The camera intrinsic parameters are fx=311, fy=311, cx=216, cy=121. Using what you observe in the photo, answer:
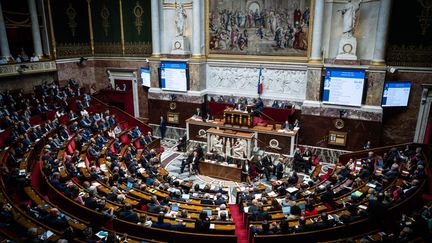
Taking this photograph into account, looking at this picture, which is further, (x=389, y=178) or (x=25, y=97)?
(x=25, y=97)

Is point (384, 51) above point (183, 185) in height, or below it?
above

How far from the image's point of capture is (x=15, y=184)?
9.59 meters

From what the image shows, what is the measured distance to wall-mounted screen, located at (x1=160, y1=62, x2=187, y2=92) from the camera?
1998cm

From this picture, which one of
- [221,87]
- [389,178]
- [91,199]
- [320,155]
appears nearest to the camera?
[91,199]

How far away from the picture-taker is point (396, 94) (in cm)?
1593

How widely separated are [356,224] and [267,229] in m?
2.43

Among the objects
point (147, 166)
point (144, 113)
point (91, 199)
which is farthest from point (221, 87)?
point (91, 199)

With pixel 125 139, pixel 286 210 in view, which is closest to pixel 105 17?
pixel 125 139

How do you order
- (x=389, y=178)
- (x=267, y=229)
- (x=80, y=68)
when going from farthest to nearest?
(x=80, y=68) < (x=389, y=178) < (x=267, y=229)

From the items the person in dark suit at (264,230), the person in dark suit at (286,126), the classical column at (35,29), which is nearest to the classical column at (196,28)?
the person in dark suit at (286,126)

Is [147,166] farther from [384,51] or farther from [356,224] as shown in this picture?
[384,51]

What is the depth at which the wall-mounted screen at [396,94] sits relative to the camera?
15781 mm

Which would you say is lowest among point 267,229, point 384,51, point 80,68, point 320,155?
point 320,155

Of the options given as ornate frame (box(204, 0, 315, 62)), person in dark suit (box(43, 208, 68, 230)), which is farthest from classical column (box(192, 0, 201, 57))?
person in dark suit (box(43, 208, 68, 230))
